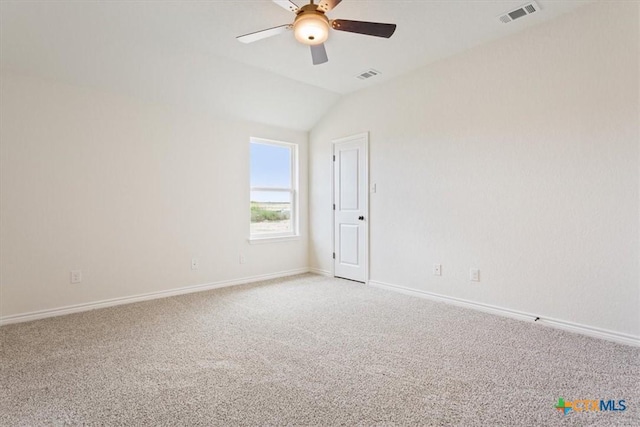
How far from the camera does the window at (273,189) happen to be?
503cm

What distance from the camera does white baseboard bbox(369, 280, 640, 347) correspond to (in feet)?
8.81

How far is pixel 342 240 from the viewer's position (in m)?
5.02

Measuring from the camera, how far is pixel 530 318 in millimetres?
3160

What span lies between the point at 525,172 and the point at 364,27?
2.05 m

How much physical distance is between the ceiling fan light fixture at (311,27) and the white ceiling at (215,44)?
50 cm

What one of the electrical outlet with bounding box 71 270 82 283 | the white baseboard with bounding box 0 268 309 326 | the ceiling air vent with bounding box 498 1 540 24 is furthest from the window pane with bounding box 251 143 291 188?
the ceiling air vent with bounding box 498 1 540 24

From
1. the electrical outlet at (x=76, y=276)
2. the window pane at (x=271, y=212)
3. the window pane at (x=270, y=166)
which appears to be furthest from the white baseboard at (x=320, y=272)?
the electrical outlet at (x=76, y=276)

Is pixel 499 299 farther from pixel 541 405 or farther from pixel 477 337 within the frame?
pixel 541 405

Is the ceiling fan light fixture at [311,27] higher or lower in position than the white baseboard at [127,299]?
higher

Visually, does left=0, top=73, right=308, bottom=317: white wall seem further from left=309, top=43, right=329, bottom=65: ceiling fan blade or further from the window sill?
left=309, top=43, right=329, bottom=65: ceiling fan blade

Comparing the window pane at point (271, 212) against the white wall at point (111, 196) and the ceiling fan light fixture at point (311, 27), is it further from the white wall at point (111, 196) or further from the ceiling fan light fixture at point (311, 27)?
the ceiling fan light fixture at point (311, 27)

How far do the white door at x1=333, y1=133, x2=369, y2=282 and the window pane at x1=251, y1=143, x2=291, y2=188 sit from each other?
82cm

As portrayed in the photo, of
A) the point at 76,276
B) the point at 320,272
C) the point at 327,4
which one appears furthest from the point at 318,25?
the point at 320,272

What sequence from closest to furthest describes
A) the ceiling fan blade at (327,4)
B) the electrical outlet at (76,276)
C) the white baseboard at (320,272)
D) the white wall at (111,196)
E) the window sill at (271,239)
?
the ceiling fan blade at (327,4), the white wall at (111,196), the electrical outlet at (76,276), the window sill at (271,239), the white baseboard at (320,272)
